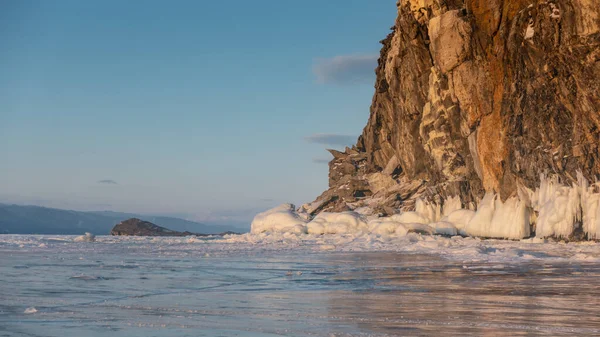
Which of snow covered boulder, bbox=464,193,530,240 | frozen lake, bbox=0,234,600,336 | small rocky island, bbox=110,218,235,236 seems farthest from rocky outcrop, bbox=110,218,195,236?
frozen lake, bbox=0,234,600,336

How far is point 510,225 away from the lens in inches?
1609

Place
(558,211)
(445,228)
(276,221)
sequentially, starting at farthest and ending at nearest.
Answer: (276,221) < (445,228) < (558,211)

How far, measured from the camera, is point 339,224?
175 feet

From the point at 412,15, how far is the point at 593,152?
24.6 metres

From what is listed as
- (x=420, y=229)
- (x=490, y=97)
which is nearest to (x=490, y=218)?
(x=420, y=229)

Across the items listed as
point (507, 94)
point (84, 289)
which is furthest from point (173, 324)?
point (507, 94)

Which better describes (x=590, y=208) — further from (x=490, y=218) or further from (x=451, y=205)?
(x=451, y=205)

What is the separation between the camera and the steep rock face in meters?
35.7

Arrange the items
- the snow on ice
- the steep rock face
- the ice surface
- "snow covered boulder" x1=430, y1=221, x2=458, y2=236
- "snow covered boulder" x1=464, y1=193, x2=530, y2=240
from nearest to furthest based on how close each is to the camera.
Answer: the ice surface, the snow on ice, the steep rock face, "snow covered boulder" x1=464, y1=193, x2=530, y2=240, "snow covered boulder" x1=430, y1=221, x2=458, y2=236

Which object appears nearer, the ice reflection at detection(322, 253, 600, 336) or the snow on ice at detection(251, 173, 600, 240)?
the ice reflection at detection(322, 253, 600, 336)

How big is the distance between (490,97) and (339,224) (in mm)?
16231

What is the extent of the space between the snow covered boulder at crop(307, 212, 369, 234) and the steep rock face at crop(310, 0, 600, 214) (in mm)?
6503

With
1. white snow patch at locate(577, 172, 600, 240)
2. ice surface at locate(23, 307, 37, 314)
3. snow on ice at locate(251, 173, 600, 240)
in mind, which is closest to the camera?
ice surface at locate(23, 307, 37, 314)

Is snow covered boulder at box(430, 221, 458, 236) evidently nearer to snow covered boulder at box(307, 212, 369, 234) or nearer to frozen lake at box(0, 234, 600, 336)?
snow covered boulder at box(307, 212, 369, 234)
